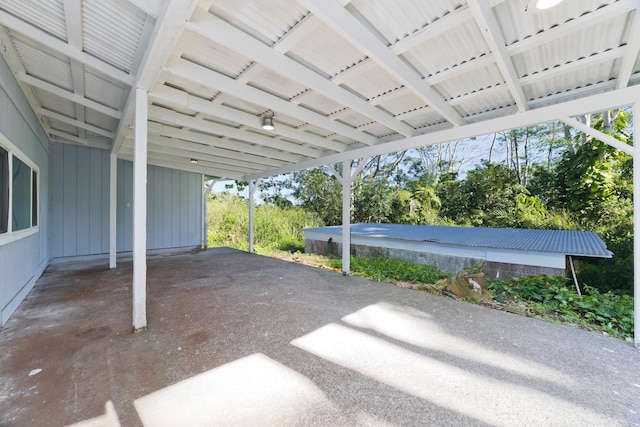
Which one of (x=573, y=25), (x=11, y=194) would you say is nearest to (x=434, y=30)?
(x=573, y=25)

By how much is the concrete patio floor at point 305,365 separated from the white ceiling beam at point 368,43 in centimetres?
258

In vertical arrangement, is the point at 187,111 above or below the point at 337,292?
above

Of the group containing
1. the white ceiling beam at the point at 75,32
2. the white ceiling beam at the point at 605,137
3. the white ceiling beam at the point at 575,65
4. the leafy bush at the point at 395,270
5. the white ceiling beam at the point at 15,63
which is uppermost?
the white ceiling beam at the point at 15,63

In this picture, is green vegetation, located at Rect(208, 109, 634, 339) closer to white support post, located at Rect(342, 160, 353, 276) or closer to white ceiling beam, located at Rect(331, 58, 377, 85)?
white support post, located at Rect(342, 160, 353, 276)

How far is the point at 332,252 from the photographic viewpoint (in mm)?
8414

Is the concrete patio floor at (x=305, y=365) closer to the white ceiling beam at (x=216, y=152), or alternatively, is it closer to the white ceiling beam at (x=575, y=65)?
the white ceiling beam at (x=575, y=65)

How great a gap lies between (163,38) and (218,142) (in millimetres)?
3126

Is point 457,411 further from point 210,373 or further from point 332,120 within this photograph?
point 332,120

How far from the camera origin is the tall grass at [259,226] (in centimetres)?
1059

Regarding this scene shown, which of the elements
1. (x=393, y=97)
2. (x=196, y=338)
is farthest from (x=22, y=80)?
(x=393, y=97)

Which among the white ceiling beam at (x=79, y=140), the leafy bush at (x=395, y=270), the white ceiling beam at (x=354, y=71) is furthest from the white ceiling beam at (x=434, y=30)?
the white ceiling beam at (x=79, y=140)

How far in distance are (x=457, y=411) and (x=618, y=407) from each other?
1.06 m

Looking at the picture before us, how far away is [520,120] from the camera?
333 cm

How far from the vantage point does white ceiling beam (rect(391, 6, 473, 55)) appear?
203cm
